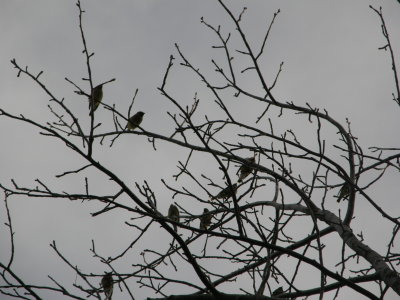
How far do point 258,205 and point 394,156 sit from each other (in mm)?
1356

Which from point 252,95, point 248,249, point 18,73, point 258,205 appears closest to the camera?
point 18,73

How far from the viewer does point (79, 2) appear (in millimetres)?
2809

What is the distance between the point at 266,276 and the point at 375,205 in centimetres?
88

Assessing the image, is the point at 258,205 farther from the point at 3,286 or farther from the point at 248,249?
the point at 3,286

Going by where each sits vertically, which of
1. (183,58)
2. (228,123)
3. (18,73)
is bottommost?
(18,73)

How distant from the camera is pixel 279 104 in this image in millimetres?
3980

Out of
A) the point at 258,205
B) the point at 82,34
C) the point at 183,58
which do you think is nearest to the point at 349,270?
the point at 258,205

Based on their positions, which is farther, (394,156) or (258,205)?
(258,205)

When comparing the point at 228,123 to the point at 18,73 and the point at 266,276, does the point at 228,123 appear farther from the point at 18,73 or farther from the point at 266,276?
the point at 18,73

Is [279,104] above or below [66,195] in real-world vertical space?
above

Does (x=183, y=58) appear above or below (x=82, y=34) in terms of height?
above

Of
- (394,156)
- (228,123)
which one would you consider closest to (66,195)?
(228,123)

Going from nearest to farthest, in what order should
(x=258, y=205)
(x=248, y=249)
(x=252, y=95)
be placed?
(x=248, y=249), (x=252, y=95), (x=258, y=205)

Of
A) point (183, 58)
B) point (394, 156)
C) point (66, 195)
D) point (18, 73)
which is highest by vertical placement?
point (183, 58)
